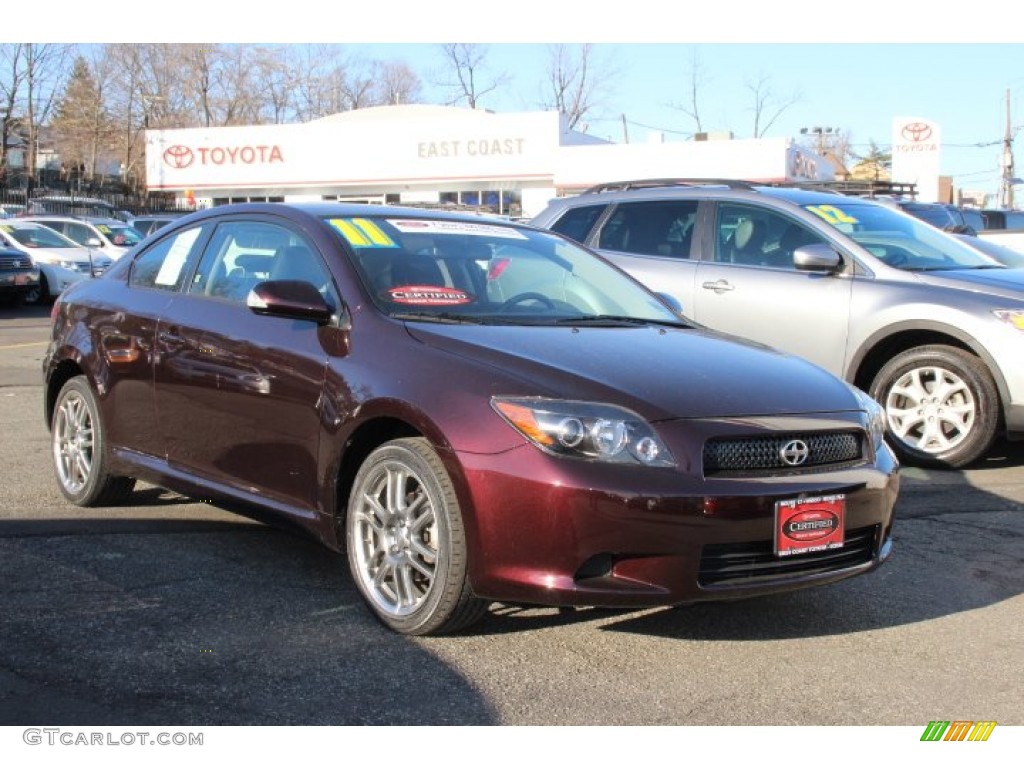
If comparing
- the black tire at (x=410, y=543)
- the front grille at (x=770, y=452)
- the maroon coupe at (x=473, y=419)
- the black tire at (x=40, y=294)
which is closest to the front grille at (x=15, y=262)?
the black tire at (x=40, y=294)

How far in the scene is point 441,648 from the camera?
4.15 metres

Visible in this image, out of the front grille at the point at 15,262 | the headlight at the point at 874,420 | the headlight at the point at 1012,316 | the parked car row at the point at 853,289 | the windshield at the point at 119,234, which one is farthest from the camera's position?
the windshield at the point at 119,234

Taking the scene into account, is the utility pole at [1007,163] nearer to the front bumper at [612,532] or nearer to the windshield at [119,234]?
the windshield at [119,234]

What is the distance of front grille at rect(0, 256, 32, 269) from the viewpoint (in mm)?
20297

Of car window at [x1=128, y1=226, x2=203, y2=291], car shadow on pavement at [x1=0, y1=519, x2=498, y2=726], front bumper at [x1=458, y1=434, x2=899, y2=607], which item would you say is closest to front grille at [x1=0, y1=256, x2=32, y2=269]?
car window at [x1=128, y1=226, x2=203, y2=291]

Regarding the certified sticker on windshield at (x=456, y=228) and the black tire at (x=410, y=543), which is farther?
the certified sticker on windshield at (x=456, y=228)

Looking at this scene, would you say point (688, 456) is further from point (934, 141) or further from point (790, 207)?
point (934, 141)

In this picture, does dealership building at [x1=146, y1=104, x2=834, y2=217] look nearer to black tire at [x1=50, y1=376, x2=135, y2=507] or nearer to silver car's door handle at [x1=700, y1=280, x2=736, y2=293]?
silver car's door handle at [x1=700, y1=280, x2=736, y2=293]

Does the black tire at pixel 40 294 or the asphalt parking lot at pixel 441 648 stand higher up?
the black tire at pixel 40 294

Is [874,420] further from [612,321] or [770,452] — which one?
[612,321]

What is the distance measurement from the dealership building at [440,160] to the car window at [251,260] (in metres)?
30.2

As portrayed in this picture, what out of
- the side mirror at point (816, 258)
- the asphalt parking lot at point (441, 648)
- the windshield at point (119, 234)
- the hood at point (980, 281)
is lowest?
the asphalt parking lot at point (441, 648)

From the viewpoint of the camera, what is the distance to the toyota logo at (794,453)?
411cm

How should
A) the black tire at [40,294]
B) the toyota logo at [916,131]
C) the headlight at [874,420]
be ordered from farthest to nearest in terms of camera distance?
the toyota logo at [916,131] < the black tire at [40,294] < the headlight at [874,420]
